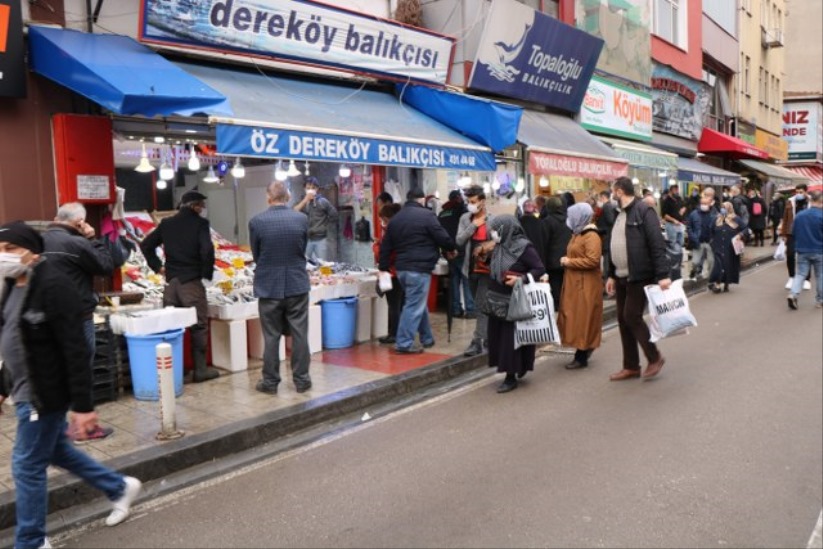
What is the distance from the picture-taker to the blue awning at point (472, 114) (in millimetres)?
10430

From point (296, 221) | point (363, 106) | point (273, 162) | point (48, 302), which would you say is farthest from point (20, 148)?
point (273, 162)

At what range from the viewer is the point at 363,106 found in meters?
9.80

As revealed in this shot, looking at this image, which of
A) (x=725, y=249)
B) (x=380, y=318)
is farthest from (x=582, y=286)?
(x=725, y=249)

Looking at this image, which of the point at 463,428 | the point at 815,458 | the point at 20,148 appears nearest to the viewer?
the point at 815,458

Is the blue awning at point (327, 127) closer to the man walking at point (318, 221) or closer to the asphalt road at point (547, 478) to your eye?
the man walking at point (318, 221)

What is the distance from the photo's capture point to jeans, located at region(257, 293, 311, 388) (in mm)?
6629

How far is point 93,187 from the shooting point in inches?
270

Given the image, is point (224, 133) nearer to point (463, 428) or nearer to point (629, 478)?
point (463, 428)

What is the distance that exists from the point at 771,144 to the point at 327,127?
32062mm

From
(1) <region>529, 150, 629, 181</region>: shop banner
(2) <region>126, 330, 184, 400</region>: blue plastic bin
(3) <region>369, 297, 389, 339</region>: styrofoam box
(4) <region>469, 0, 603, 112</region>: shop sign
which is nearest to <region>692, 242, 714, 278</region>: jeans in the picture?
(1) <region>529, 150, 629, 181</region>: shop banner

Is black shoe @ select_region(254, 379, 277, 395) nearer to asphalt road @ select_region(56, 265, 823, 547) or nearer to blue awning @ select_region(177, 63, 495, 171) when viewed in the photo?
asphalt road @ select_region(56, 265, 823, 547)

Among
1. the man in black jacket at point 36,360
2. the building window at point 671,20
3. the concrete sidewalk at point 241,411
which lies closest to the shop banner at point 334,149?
the concrete sidewalk at point 241,411

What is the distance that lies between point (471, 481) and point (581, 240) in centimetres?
361

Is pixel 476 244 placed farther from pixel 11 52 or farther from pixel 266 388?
pixel 11 52
